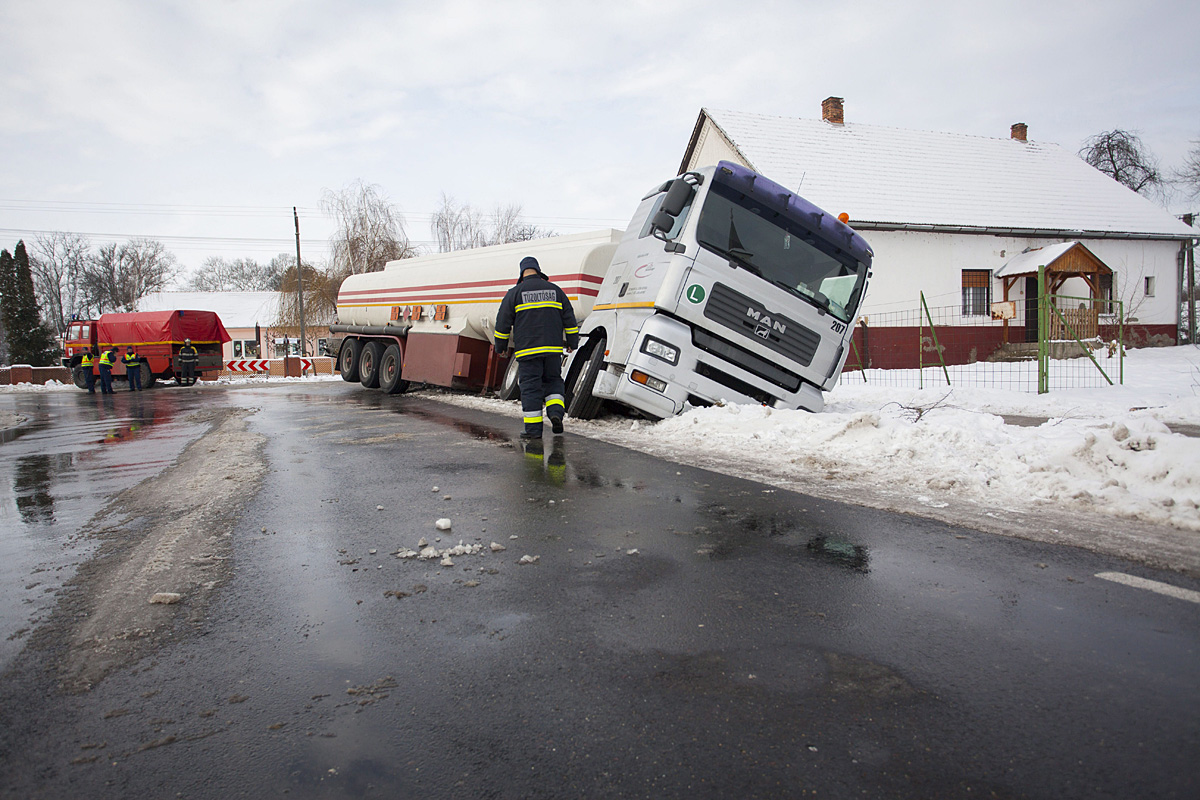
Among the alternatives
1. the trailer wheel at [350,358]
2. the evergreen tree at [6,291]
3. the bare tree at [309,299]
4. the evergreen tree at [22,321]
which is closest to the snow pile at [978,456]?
the trailer wheel at [350,358]

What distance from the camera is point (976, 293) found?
75.2ft

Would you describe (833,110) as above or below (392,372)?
above

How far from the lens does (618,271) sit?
9672 millimetres

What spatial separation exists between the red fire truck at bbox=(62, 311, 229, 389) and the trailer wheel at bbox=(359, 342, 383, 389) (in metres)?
11.4

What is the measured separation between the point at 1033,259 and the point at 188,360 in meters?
27.5

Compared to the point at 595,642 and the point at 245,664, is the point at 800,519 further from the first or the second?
the point at 245,664

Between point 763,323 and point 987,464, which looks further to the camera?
point 763,323

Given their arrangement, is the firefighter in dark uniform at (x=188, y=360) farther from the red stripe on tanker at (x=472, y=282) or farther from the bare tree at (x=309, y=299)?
the bare tree at (x=309, y=299)

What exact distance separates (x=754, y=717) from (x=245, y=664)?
5.89 ft

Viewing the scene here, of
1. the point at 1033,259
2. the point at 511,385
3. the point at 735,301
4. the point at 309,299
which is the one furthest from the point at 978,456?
the point at 309,299

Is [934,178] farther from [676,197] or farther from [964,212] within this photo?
[676,197]

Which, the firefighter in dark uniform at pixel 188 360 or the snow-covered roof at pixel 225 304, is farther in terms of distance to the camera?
the snow-covered roof at pixel 225 304

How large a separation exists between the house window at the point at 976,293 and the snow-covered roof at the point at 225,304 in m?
51.2

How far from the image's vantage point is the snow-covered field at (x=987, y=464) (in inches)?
169
